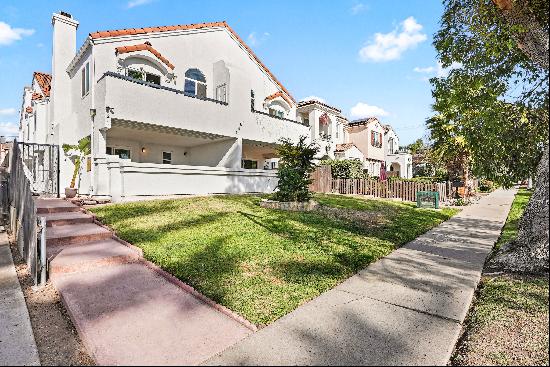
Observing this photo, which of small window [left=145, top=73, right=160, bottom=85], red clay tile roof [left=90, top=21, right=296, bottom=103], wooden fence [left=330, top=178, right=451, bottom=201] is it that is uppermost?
red clay tile roof [left=90, top=21, right=296, bottom=103]

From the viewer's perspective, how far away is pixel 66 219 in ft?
25.1

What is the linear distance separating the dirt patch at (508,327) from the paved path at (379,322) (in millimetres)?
132

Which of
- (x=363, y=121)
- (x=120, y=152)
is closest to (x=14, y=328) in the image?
(x=120, y=152)

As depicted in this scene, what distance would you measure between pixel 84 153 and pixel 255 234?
32.9 feet

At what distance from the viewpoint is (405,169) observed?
141 ft

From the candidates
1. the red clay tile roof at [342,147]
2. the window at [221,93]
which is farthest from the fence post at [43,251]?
the red clay tile roof at [342,147]

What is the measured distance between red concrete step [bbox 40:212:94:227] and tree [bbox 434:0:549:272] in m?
9.13

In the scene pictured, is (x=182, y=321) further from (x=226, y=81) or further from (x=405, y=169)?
(x=405, y=169)

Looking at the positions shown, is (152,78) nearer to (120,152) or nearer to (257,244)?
(120,152)

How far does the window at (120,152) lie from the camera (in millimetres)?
15812

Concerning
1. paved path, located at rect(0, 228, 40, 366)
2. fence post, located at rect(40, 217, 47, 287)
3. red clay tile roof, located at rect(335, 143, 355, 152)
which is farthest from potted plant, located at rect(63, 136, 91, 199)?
red clay tile roof, located at rect(335, 143, 355, 152)

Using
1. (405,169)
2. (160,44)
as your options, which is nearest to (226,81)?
(160,44)

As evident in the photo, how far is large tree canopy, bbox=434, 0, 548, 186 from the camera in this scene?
5.13 m

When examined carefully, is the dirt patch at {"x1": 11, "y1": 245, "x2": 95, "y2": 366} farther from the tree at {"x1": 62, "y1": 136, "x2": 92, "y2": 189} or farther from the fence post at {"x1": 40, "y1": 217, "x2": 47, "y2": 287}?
the tree at {"x1": 62, "y1": 136, "x2": 92, "y2": 189}
